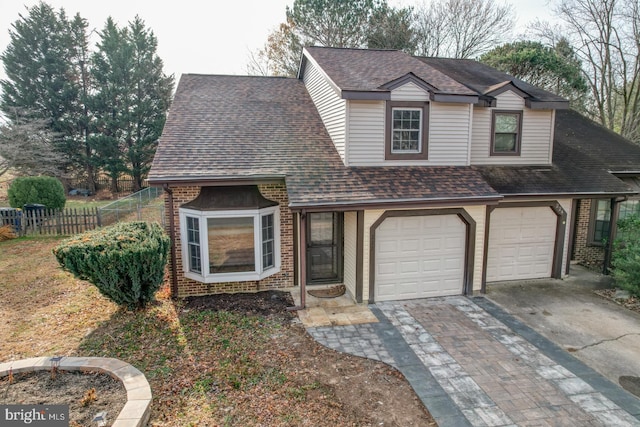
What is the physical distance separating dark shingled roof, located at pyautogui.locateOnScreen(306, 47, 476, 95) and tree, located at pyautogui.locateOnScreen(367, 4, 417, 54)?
48.3 feet

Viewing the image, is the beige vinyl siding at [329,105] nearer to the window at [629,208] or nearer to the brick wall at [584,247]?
the brick wall at [584,247]

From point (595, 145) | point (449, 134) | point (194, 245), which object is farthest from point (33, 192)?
point (595, 145)

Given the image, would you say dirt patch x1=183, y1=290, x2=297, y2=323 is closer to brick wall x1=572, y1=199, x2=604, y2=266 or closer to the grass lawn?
the grass lawn

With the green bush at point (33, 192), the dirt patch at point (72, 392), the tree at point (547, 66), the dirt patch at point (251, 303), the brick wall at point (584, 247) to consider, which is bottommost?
the dirt patch at point (251, 303)

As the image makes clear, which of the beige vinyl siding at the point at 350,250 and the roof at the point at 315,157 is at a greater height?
the roof at the point at 315,157

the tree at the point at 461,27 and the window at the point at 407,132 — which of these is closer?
the window at the point at 407,132

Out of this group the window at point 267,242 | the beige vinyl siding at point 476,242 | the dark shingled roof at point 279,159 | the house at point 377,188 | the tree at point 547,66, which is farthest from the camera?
the tree at point 547,66

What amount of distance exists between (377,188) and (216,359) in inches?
190

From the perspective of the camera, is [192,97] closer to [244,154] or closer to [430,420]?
[244,154]

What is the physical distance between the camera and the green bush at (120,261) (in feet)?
22.9

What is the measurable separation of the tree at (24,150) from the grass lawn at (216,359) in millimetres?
17364

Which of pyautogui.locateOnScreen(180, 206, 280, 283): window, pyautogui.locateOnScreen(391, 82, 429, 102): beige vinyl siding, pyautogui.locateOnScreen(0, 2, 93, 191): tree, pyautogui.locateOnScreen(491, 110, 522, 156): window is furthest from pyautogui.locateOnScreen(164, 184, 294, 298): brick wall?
pyautogui.locateOnScreen(0, 2, 93, 191): tree

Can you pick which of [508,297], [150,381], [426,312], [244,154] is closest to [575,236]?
[508,297]

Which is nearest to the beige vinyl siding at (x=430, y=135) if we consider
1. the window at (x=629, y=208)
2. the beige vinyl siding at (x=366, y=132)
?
the beige vinyl siding at (x=366, y=132)
